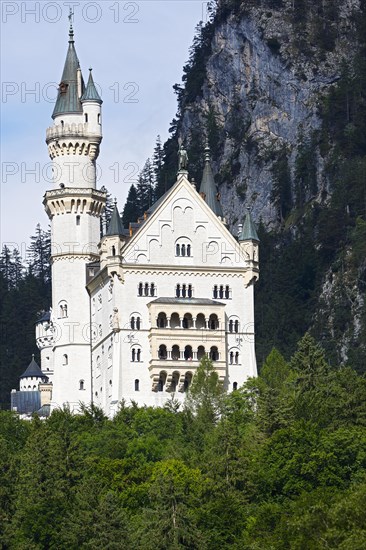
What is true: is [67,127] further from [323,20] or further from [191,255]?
[323,20]

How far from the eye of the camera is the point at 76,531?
3625 inches

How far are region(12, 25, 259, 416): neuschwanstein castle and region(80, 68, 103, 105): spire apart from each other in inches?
3.1

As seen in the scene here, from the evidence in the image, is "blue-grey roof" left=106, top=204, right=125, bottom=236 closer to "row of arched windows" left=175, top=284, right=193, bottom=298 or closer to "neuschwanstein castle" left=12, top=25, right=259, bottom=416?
"neuschwanstein castle" left=12, top=25, right=259, bottom=416

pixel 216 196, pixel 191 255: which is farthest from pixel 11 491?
pixel 216 196

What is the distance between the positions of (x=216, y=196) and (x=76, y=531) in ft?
144

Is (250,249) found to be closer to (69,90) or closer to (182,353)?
(182,353)

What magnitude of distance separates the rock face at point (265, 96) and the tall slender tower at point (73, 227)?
50500 millimetres

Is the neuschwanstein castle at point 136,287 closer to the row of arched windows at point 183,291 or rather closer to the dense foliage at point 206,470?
the row of arched windows at point 183,291

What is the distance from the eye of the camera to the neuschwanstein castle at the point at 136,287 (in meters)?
122

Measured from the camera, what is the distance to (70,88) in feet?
432

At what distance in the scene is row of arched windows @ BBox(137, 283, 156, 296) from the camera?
12288 cm

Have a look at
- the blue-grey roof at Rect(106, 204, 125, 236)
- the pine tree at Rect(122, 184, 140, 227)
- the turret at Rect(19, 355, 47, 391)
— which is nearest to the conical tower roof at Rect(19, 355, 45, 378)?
the turret at Rect(19, 355, 47, 391)

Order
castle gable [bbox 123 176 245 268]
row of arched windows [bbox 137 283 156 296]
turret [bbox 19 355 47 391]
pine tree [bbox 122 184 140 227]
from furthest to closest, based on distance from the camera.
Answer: pine tree [bbox 122 184 140 227] < turret [bbox 19 355 47 391] < castle gable [bbox 123 176 245 268] < row of arched windows [bbox 137 283 156 296]

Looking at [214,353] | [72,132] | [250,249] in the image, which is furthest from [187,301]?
[72,132]
